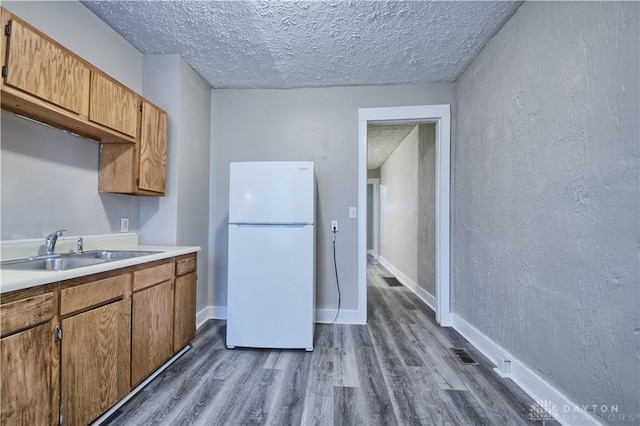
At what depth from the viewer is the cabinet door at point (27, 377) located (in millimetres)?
885

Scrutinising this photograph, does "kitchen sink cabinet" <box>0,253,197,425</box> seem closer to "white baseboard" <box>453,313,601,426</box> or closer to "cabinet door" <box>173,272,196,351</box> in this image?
"cabinet door" <box>173,272,196,351</box>

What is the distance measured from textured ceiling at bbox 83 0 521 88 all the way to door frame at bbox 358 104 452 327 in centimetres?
32

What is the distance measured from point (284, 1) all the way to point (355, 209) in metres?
1.79

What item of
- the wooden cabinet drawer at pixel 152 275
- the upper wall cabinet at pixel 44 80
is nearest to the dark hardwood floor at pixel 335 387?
the wooden cabinet drawer at pixel 152 275

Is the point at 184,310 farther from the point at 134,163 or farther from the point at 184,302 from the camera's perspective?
the point at 134,163

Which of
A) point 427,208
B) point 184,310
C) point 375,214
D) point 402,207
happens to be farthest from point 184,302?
point 375,214

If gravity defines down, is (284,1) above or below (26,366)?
above

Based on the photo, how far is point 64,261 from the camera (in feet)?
4.78

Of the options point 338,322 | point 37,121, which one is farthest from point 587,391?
point 37,121

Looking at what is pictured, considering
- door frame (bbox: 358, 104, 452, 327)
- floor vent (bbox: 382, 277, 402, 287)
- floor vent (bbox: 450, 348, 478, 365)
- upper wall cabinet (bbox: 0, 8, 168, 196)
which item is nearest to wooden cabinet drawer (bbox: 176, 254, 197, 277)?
upper wall cabinet (bbox: 0, 8, 168, 196)

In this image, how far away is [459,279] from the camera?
2.45 metres

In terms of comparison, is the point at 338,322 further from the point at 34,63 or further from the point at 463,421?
the point at 34,63

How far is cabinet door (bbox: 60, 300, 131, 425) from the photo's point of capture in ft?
3.60

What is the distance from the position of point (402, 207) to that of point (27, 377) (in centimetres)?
455
